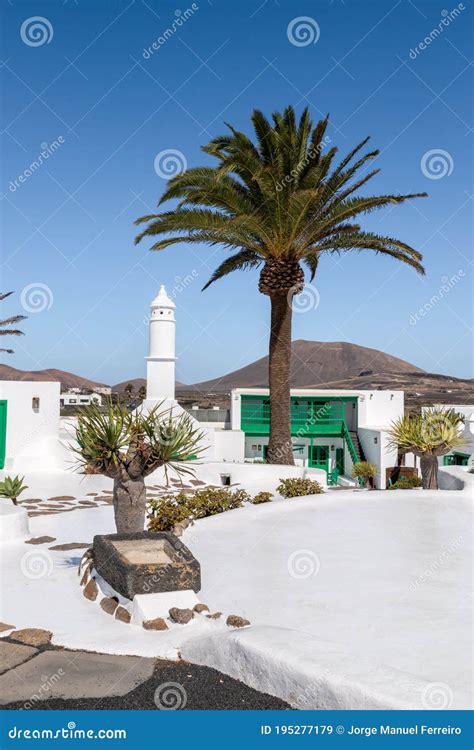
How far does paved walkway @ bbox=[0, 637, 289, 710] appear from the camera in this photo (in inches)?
164

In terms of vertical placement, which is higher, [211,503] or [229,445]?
[229,445]

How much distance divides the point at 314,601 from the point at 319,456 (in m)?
25.8

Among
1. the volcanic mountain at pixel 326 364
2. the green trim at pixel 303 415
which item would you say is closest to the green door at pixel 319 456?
the green trim at pixel 303 415

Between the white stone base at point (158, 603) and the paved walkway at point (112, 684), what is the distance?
29.8 inches

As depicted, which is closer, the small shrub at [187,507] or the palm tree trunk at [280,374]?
the small shrub at [187,507]

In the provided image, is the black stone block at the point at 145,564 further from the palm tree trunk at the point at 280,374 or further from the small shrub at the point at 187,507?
the palm tree trunk at the point at 280,374

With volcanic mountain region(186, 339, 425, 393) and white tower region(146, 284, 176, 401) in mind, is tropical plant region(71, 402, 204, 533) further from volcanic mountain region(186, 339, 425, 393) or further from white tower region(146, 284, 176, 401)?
volcanic mountain region(186, 339, 425, 393)

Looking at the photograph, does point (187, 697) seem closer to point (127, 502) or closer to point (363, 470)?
point (127, 502)

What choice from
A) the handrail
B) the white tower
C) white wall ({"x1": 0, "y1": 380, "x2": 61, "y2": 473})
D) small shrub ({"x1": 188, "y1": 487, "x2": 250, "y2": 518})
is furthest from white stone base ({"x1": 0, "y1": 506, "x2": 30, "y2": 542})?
the handrail

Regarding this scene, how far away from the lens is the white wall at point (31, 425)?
17.8 m

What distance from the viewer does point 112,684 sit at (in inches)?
175

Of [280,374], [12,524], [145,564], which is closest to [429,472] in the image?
[280,374]

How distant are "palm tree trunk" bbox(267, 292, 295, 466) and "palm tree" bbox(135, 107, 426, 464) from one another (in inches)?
1.1

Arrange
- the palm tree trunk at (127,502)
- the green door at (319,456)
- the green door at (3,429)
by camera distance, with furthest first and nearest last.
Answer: the green door at (319,456) < the green door at (3,429) < the palm tree trunk at (127,502)
